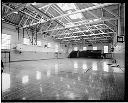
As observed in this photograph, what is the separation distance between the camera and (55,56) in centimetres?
1780

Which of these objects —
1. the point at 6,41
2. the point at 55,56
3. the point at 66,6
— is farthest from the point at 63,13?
the point at 55,56

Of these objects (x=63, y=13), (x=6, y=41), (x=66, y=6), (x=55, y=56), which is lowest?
(x=55, y=56)

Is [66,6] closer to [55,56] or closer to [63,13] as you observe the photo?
[63,13]

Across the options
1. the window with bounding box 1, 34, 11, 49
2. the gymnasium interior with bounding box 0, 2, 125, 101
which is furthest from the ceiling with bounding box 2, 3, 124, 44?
the window with bounding box 1, 34, 11, 49

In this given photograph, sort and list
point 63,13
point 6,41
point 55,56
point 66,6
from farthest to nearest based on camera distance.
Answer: point 55,56 → point 6,41 → point 63,13 → point 66,6

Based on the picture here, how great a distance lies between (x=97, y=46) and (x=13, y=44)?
54.5ft

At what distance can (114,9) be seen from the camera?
21.9 feet

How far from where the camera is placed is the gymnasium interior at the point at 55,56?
81.9 inches

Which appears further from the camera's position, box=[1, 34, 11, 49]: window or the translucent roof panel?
box=[1, 34, 11, 49]: window

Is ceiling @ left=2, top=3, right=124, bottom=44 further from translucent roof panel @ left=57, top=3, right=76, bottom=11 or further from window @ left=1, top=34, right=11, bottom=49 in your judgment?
window @ left=1, top=34, right=11, bottom=49

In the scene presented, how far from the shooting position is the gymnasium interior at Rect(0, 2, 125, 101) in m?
2.08

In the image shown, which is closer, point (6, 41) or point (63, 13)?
point (63, 13)

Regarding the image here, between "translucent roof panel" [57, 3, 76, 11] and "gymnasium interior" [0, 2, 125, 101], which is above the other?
"translucent roof panel" [57, 3, 76, 11]

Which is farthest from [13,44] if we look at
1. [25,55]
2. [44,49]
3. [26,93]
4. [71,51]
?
[71,51]
